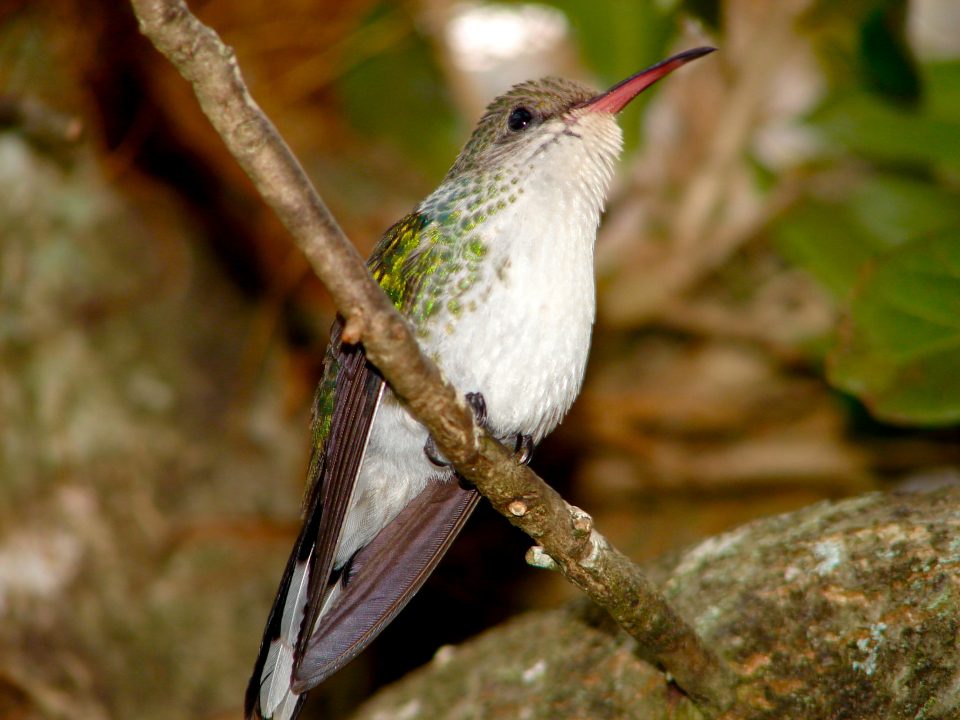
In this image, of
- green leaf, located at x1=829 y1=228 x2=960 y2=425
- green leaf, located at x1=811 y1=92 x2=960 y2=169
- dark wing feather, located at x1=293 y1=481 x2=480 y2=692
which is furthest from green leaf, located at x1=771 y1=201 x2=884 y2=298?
dark wing feather, located at x1=293 y1=481 x2=480 y2=692

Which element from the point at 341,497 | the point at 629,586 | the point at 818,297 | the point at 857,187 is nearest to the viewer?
the point at 629,586

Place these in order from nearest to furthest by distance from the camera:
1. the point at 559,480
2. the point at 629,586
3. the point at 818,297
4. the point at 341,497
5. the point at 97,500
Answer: the point at 629,586 < the point at 341,497 < the point at 97,500 < the point at 818,297 < the point at 559,480

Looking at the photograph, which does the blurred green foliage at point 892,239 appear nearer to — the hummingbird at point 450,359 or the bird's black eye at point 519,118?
the hummingbird at point 450,359

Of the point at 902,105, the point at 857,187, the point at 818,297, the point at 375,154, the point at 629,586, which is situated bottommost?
the point at 818,297

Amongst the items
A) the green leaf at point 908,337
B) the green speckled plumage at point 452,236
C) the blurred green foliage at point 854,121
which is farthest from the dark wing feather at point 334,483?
the blurred green foliage at point 854,121

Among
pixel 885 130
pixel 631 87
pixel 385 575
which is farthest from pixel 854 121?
pixel 385 575

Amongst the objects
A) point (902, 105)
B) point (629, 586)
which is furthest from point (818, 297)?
point (629, 586)

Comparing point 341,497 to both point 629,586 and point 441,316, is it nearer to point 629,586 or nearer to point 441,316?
point 441,316
